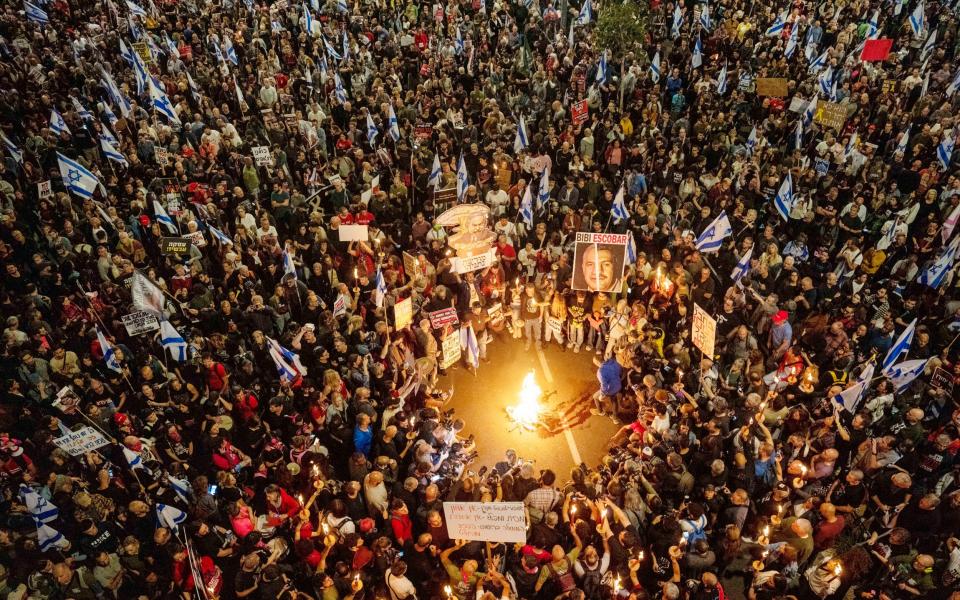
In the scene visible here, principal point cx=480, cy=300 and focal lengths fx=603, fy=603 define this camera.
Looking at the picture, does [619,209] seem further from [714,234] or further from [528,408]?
[528,408]

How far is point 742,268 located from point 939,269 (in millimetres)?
3721

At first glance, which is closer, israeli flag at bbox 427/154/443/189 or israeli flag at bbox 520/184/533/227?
israeli flag at bbox 520/184/533/227

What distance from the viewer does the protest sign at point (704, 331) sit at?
9.75 m

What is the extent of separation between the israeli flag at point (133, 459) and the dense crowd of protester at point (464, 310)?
0.14ft

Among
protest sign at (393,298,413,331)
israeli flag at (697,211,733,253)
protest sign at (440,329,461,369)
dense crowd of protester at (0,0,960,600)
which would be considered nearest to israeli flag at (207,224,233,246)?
dense crowd of protester at (0,0,960,600)

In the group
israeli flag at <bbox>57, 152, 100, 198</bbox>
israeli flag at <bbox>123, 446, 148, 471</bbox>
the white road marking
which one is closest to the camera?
israeli flag at <bbox>123, 446, 148, 471</bbox>

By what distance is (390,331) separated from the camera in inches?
446

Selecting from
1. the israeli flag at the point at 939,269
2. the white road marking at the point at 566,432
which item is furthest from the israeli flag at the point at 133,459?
the israeli flag at the point at 939,269

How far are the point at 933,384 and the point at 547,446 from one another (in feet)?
20.6

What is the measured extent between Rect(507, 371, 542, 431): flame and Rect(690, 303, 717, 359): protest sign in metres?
2.98

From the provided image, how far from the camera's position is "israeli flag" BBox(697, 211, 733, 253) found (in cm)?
1184

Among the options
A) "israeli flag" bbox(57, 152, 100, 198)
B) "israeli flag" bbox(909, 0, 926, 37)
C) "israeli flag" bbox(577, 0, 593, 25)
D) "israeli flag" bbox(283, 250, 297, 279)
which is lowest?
"israeli flag" bbox(283, 250, 297, 279)

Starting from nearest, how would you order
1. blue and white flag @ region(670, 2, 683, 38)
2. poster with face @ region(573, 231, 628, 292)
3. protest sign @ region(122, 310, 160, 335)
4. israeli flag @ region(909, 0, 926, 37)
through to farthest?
protest sign @ region(122, 310, 160, 335)
poster with face @ region(573, 231, 628, 292)
israeli flag @ region(909, 0, 926, 37)
blue and white flag @ region(670, 2, 683, 38)

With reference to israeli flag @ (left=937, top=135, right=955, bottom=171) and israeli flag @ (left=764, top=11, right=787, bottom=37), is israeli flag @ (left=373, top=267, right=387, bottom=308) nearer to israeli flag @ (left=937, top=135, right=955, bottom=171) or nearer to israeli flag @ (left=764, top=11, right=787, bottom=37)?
israeli flag @ (left=937, top=135, right=955, bottom=171)
